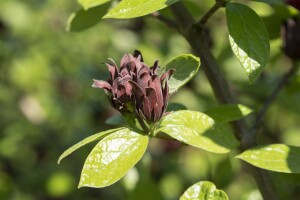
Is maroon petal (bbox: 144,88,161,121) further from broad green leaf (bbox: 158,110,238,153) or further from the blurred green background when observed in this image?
the blurred green background

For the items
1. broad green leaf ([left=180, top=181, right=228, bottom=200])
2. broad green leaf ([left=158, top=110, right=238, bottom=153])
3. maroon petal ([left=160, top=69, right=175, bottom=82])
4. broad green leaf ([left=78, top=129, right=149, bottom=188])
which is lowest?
broad green leaf ([left=180, top=181, right=228, bottom=200])

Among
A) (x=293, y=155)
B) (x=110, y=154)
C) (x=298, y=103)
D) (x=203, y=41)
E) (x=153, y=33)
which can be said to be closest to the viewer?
(x=110, y=154)

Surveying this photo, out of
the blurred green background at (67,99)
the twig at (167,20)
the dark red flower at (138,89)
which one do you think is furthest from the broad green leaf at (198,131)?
the blurred green background at (67,99)

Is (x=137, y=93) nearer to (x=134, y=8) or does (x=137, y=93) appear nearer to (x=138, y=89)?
(x=138, y=89)

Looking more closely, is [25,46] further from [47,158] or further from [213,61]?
[213,61]

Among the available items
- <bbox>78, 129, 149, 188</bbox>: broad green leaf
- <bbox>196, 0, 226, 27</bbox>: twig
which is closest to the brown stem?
<bbox>196, 0, 226, 27</bbox>: twig

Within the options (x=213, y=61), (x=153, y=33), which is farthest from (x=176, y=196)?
(x=213, y=61)

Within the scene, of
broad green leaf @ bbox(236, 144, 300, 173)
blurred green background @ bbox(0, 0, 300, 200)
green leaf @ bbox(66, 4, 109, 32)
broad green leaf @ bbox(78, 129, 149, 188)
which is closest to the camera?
broad green leaf @ bbox(78, 129, 149, 188)
